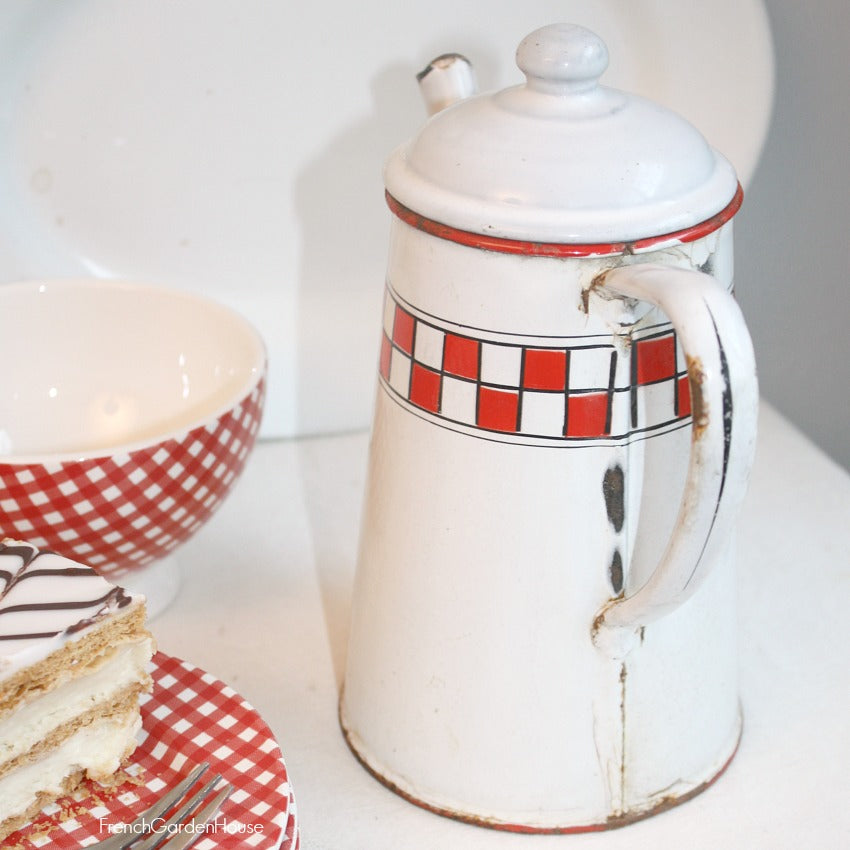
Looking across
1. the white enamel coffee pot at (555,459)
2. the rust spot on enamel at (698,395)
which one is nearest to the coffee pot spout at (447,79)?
the white enamel coffee pot at (555,459)

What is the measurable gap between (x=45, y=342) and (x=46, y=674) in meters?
0.26

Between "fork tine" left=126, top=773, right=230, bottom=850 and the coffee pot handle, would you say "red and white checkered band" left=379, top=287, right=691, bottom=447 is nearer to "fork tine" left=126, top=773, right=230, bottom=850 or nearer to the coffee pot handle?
the coffee pot handle

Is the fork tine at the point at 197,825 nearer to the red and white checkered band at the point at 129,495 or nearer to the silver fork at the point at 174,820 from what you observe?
the silver fork at the point at 174,820

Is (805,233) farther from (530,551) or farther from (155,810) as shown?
(155,810)

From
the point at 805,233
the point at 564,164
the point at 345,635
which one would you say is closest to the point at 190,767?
the point at 345,635

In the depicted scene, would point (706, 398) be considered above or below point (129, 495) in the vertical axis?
above

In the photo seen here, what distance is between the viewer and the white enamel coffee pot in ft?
1.18

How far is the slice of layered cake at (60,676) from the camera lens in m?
0.40

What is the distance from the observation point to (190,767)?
0.43 metres

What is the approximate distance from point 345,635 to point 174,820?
17cm

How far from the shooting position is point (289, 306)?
2.34 ft

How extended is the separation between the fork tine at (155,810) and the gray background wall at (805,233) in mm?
470

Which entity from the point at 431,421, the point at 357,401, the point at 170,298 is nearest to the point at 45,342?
the point at 170,298

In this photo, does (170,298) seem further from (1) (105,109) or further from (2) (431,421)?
(2) (431,421)
